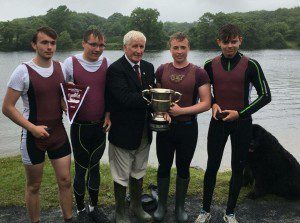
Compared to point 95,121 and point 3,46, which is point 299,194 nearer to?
point 95,121

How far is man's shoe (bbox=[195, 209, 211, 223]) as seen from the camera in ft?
13.1

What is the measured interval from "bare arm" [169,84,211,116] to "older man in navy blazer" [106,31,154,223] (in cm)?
35

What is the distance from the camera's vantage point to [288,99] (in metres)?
18.6

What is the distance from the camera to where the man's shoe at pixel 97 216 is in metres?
3.94

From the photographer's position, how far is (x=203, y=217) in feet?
13.2

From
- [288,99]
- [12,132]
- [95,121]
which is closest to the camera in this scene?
[95,121]

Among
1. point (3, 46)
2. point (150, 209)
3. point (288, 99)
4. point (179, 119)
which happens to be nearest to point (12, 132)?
point (150, 209)

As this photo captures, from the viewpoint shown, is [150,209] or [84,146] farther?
[150,209]

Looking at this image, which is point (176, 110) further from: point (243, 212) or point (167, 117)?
point (243, 212)

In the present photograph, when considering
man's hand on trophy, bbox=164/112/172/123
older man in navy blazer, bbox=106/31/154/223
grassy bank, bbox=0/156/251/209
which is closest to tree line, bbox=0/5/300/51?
grassy bank, bbox=0/156/251/209

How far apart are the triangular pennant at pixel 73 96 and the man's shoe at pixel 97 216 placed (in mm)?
1270

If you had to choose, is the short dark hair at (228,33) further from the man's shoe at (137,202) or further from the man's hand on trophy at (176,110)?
the man's shoe at (137,202)

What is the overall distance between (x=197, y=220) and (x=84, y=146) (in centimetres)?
166

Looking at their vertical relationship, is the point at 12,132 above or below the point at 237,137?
below
